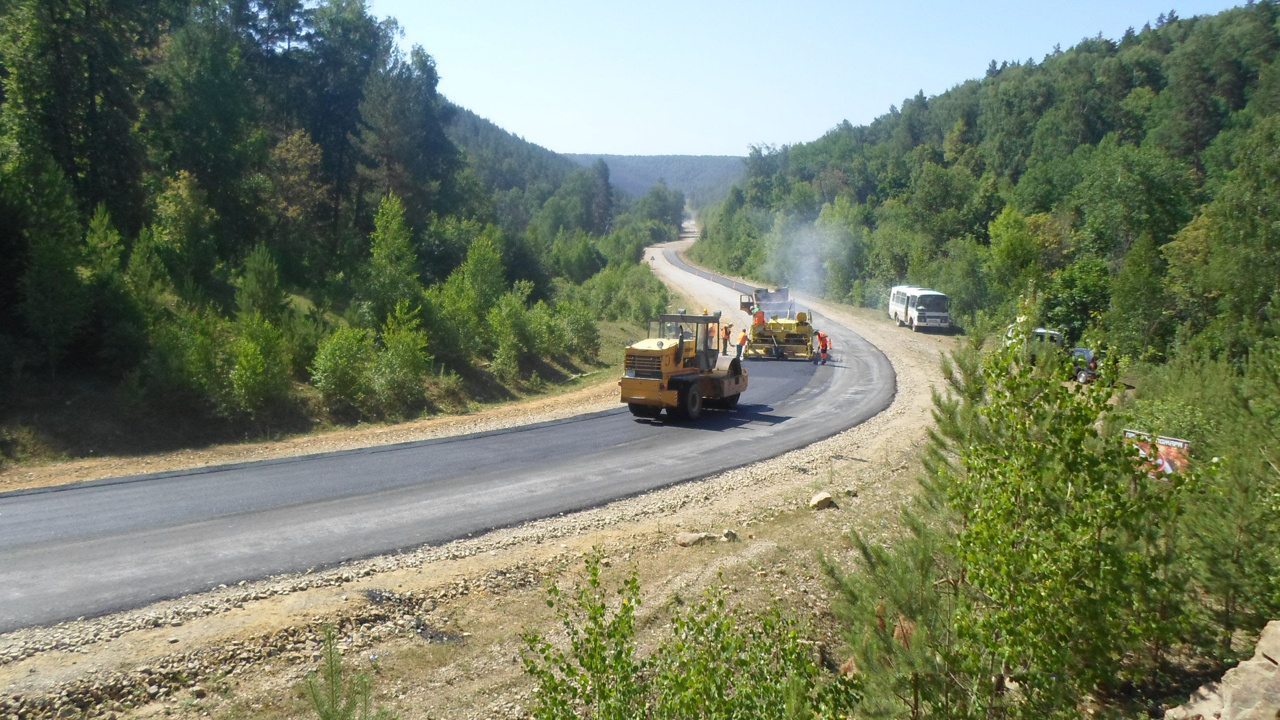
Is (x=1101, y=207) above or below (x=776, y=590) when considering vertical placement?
above

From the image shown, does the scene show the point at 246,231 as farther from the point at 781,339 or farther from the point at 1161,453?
the point at 1161,453

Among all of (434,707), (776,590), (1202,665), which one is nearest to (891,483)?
(776,590)

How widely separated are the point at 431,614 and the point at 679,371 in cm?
1203

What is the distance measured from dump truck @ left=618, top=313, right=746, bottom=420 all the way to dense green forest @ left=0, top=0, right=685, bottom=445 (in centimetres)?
644

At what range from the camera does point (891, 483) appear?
49.8 ft

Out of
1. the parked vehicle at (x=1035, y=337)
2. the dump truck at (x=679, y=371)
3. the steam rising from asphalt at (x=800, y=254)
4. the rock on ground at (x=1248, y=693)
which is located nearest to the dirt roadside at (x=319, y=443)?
the dump truck at (x=679, y=371)

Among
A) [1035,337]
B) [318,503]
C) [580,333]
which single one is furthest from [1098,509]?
[580,333]

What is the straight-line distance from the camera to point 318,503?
41.0 feet

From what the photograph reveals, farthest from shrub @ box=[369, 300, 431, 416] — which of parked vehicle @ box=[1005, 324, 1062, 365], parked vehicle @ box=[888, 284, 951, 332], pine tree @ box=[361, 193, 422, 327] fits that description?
parked vehicle @ box=[888, 284, 951, 332]

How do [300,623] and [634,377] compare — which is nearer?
[300,623]

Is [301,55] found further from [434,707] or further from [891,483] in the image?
[434,707]

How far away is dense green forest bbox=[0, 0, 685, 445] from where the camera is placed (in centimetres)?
1877

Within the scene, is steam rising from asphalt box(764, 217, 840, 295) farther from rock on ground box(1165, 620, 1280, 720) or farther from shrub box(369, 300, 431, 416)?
rock on ground box(1165, 620, 1280, 720)

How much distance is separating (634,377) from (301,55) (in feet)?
120
